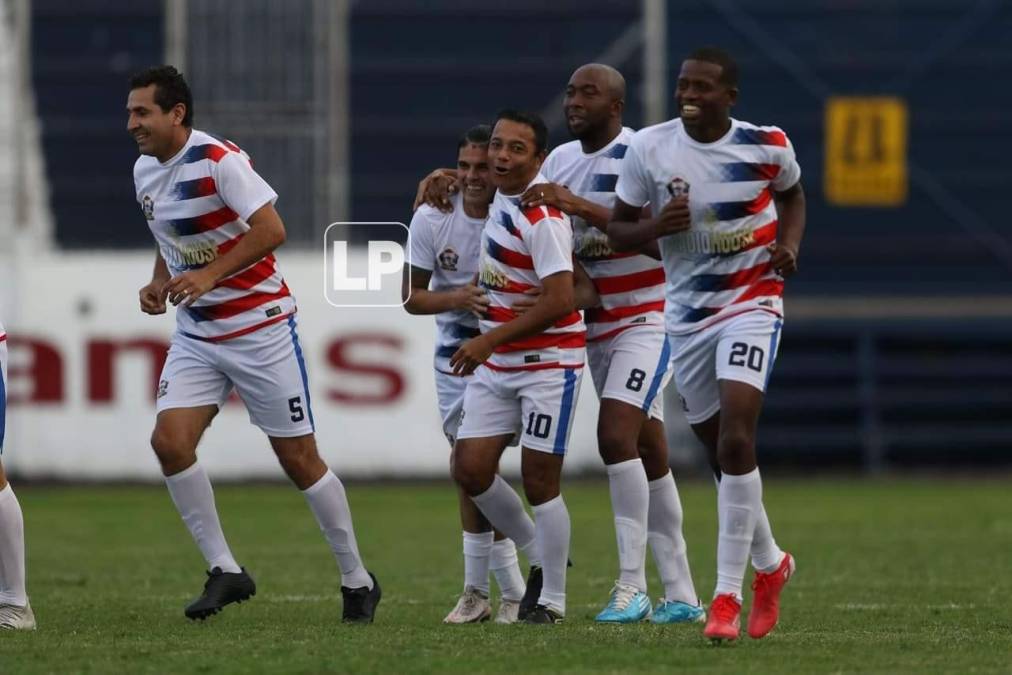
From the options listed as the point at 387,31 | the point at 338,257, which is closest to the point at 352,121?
the point at 387,31

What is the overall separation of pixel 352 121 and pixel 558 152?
13389 millimetres

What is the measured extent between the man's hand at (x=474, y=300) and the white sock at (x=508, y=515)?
2.40 ft

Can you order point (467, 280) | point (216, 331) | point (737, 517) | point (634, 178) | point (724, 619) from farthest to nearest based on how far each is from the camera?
point (467, 280) → point (216, 331) → point (634, 178) → point (737, 517) → point (724, 619)

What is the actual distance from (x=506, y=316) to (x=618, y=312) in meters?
0.60

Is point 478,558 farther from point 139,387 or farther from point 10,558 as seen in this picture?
point 139,387

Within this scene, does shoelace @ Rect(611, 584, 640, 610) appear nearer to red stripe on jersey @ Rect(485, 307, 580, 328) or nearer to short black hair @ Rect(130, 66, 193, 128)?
red stripe on jersey @ Rect(485, 307, 580, 328)

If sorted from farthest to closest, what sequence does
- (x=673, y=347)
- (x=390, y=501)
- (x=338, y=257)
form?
(x=390, y=501), (x=338, y=257), (x=673, y=347)

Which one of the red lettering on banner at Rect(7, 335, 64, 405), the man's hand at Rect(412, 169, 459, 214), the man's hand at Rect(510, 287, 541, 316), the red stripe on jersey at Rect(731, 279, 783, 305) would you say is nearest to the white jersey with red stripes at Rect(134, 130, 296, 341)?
the man's hand at Rect(412, 169, 459, 214)

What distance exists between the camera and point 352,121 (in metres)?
22.1

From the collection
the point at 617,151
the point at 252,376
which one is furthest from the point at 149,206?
the point at 617,151

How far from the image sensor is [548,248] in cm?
816

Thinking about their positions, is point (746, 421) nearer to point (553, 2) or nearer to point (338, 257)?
point (338, 257)

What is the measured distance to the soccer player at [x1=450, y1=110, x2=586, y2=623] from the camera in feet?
27.2

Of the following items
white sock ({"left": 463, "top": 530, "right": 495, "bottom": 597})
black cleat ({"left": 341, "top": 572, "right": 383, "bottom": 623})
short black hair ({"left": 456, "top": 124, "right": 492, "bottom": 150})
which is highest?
short black hair ({"left": 456, "top": 124, "right": 492, "bottom": 150})
